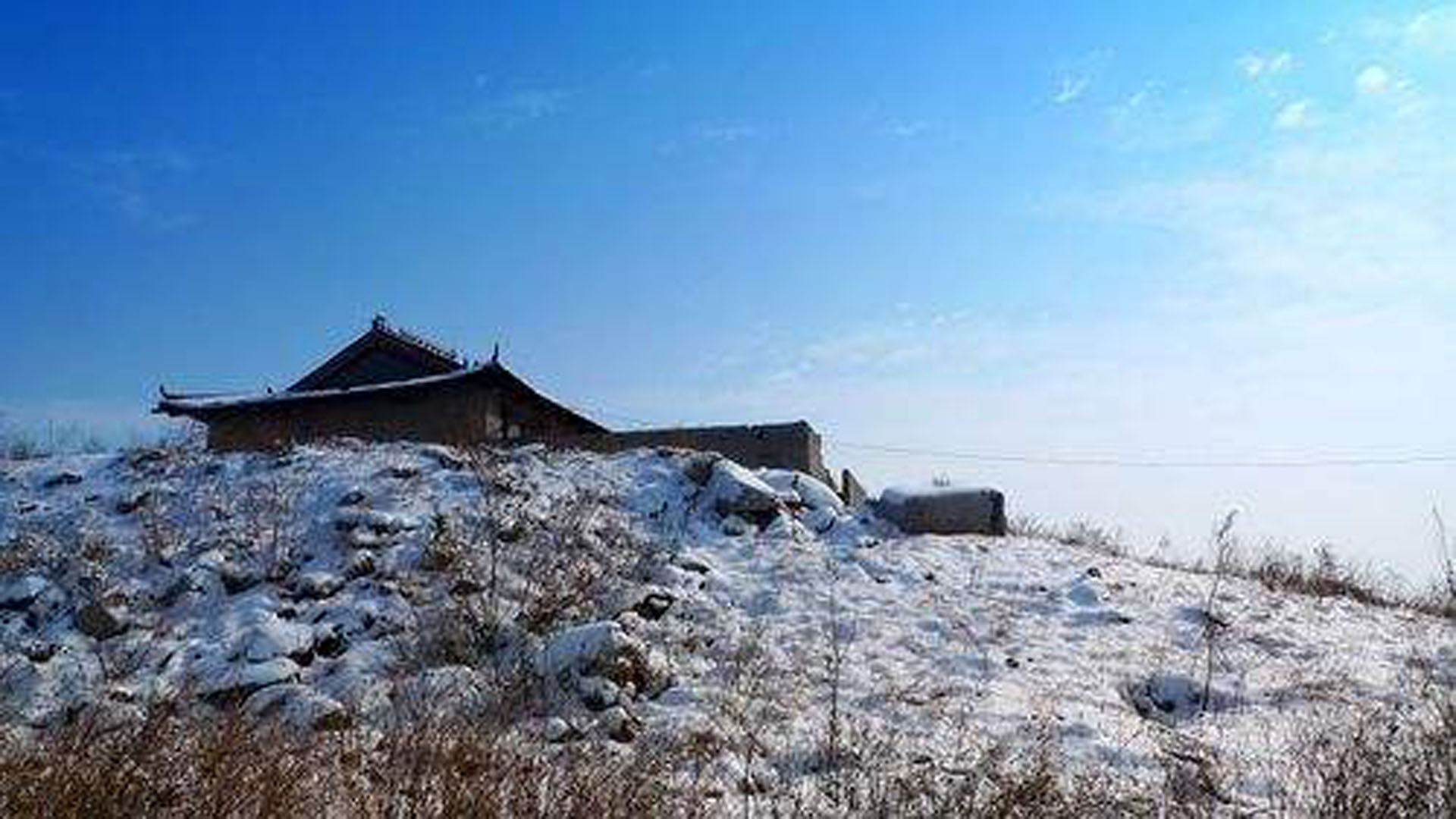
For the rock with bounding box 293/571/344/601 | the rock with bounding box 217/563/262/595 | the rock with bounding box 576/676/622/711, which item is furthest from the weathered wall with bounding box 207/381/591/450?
the rock with bounding box 576/676/622/711

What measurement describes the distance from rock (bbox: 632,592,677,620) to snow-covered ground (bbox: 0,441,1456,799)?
0.03 metres

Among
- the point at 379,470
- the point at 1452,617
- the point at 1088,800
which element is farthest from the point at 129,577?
the point at 1452,617

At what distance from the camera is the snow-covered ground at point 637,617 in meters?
8.93

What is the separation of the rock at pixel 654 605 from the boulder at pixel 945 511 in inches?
158

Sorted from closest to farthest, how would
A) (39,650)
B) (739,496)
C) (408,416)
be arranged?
1. (39,650)
2. (739,496)
3. (408,416)

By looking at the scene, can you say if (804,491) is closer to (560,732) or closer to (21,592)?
(560,732)

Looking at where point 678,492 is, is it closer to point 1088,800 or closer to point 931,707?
point 931,707

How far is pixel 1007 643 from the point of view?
36.8 feet

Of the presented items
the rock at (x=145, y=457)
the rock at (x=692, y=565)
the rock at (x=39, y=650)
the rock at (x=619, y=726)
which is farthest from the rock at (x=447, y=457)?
the rock at (x=619, y=726)

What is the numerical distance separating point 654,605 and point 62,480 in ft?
22.4

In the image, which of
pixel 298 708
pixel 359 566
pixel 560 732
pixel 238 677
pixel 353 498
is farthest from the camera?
pixel 353 498

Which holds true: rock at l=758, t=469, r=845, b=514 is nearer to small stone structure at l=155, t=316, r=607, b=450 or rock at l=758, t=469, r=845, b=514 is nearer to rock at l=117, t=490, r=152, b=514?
rock at l=117, t=490, r=152, b=514

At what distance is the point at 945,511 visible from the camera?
14.8 meters

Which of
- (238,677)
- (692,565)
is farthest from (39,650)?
(692,565)
